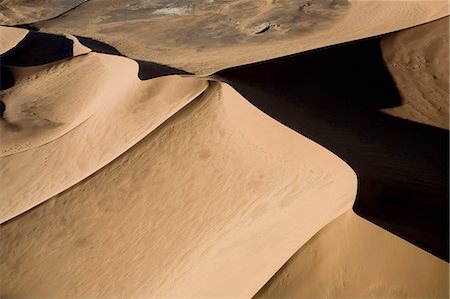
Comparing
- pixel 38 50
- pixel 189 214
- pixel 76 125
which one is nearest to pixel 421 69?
pixel 189 214

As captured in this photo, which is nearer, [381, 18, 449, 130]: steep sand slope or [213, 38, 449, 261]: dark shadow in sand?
[213, 38, 449, 261]: dark shadow in sand

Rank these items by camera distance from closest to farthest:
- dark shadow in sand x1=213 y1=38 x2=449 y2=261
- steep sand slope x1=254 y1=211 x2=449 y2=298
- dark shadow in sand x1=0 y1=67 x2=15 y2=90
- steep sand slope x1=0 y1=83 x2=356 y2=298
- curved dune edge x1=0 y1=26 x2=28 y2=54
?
steep sand slope x1=254 y1=211 x2=449 y2=298 → dark shadow in sand x1=213 y1=38 x2=449 y2=261 → steep sand slope x1=0 y1=83 x2=356 y2=298 → dark shadow in sand x1=0 y1=67 x2=15 y2=90 → curved dune edge x1=0 y1=26 x2=28 y2=54

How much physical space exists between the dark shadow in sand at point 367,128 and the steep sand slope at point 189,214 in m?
0.36

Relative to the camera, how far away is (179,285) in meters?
4.52

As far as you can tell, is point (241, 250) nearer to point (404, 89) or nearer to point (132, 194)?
point (132, 194)

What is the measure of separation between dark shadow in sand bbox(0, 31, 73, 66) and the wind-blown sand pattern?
0.46 m

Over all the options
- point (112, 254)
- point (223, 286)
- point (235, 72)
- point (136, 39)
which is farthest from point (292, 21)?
point (223, 286)

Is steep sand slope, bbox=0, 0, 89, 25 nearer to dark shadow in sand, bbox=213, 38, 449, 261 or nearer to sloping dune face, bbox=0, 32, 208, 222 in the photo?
sloping dune face, bbox=0, 32, 208, 222

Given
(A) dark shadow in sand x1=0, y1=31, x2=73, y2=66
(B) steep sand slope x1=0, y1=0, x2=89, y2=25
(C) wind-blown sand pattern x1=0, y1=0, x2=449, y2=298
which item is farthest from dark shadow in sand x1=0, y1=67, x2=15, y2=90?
(B) steep sand slope x1=0, y1=0, x2=89, y2=25

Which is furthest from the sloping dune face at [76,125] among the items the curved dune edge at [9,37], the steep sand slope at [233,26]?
the curved dune edge at [9,37]

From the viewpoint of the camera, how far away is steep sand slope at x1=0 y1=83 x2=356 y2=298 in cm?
436

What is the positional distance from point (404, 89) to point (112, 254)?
5363mm

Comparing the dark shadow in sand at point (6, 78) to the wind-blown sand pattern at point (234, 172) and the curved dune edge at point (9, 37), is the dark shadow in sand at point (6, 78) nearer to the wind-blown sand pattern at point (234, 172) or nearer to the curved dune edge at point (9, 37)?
the wind-blown sand pattern at point (234, 172)

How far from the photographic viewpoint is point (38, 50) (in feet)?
38.0
